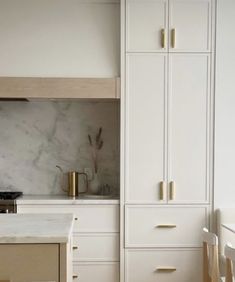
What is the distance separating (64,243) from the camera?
1644mm

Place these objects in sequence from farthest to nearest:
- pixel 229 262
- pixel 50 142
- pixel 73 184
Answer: pixel 50 142 → pixel 73 184 → pixel 229 262

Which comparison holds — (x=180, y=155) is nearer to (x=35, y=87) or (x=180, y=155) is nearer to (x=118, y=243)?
(x=118, y=243)

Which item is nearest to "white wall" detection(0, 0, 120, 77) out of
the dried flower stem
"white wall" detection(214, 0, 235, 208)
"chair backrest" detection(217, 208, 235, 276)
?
the dried flower stem

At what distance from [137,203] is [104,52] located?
1231mm

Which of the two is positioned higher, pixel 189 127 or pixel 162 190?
pixel 189 127

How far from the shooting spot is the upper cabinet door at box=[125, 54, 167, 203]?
3.34m

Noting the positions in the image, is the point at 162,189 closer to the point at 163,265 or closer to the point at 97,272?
the point at 163,265

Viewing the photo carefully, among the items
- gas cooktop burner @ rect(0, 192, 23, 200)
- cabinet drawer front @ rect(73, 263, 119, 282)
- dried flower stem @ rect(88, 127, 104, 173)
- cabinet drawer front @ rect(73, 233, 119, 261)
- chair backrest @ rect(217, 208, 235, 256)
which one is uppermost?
dried flower stem @ rect(88, 127, 104, 173)

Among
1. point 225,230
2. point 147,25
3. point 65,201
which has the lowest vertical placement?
point 225,230

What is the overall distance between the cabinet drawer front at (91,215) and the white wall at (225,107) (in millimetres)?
836

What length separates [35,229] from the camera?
175 centimetres

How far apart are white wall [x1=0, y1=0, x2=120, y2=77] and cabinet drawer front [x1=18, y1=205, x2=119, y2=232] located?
105 cm

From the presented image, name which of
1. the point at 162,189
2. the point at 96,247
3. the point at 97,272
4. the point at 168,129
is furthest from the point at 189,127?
the point at 97,272

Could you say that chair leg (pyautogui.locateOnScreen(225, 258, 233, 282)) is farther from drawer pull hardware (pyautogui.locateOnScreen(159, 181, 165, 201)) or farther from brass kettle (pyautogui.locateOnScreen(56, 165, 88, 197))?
brass kettle (pyautogui.locateOnScreen(56, 165, 88, 197))
